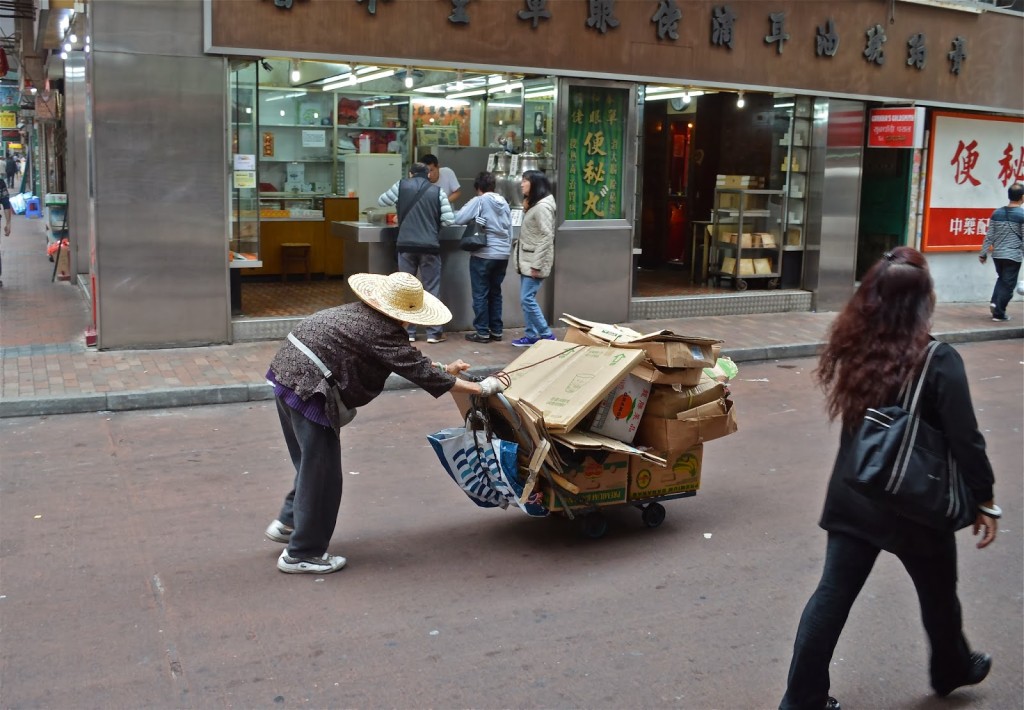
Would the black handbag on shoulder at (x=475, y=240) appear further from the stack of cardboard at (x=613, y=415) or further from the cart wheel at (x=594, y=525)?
the cart wheel at (x=594, y=525)

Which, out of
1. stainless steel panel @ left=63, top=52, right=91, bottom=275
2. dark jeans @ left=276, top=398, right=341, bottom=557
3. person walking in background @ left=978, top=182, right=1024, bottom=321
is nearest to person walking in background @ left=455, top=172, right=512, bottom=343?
dark jeans @ left=276, top=398, right=341, bottom=557

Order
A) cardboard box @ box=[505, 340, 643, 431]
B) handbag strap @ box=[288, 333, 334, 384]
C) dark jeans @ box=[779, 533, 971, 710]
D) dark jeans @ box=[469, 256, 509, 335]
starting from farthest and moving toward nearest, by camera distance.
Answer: dark jeans @ box=[469, 256, 509, 335] → cardboard box @ box=[505, 340, 643, 431] → handbag strap @ box=[288, 333, 334, 384] → dark jeans @ box=[779, 533, 971, 710]

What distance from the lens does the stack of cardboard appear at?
5.44 metres

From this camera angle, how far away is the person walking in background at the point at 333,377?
199 inches

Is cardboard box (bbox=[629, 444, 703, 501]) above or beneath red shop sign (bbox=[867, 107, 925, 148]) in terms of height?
beneath

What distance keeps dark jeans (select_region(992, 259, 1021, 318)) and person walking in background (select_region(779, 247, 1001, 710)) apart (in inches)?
461

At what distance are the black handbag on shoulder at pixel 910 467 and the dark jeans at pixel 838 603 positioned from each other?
0.24 metres

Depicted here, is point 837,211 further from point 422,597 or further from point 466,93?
point 422,597

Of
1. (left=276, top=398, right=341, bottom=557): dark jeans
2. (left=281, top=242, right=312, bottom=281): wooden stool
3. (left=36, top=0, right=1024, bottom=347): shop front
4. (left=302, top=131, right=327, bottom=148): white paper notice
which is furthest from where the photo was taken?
(left=302, top=131, right=327, bottom=148): white paper notice

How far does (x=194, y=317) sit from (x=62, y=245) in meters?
6.87

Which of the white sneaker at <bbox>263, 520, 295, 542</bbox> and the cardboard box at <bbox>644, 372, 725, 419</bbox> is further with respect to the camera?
the cardboard box at <bbox>644, 372, 725, 419</bbox>

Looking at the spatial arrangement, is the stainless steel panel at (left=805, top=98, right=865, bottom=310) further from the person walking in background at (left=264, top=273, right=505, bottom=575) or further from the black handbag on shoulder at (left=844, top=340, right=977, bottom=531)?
the black handbag on shoulder at (left=844, top=340, right=977, bottom=531)

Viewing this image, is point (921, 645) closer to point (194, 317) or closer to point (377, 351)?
point (377, 351)

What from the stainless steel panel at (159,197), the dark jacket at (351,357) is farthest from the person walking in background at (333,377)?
the stainless steel panel at (159,197)
